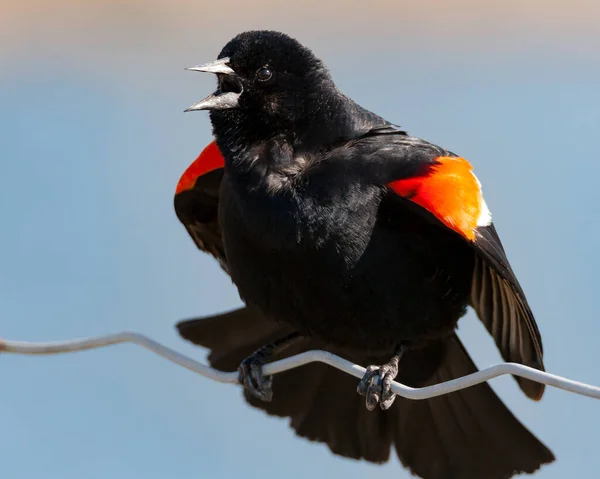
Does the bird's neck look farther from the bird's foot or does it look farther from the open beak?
the bird's foot

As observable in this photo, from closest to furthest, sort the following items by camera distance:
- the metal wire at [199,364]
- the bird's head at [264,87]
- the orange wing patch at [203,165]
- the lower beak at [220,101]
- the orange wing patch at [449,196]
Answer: the metal wire at [199,364]
the orange wing patch at [449,196]
the lower beak at [220,101]
the bird's head at [264,87]
the orange wing patch at [203,165]

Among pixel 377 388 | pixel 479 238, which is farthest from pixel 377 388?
pixel 479 238

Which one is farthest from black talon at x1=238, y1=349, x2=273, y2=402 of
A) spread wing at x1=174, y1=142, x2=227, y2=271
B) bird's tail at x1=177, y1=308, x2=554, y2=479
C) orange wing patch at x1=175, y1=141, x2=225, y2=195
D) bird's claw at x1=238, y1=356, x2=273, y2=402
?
orange wing patch at x1=175, y1=141, x2=225, y2=195

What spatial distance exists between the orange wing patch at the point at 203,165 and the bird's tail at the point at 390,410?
0.46 metres

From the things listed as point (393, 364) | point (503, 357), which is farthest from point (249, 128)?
point (503, 357)

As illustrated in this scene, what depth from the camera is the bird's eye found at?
2986 mm

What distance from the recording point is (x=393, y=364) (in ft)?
9.79

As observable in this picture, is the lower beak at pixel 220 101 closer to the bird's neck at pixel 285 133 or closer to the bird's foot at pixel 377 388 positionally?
the bird's neck at pixel 285 133

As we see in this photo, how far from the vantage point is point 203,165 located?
3.35 meters

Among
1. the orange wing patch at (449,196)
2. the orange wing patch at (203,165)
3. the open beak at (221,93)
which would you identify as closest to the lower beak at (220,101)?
the open beak at (221,93)

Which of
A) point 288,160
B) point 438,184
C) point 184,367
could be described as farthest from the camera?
point 288,160

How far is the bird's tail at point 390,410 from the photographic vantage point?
132 inches

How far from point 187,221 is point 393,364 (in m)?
0.99

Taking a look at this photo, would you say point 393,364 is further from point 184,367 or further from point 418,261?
point 184,367
